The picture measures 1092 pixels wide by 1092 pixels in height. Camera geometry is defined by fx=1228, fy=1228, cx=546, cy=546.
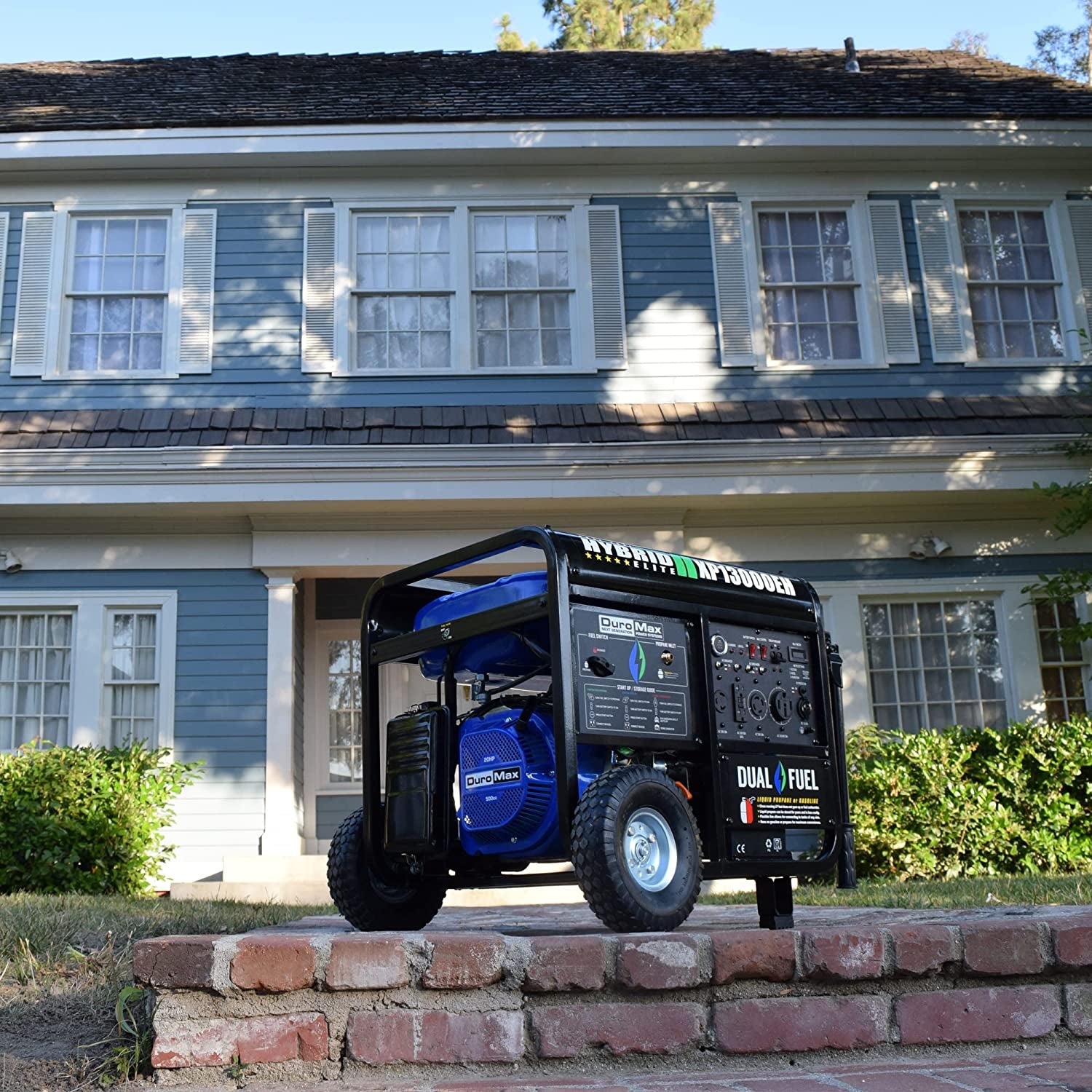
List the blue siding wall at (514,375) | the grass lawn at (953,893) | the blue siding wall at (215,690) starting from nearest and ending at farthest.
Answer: the grass lawn at (953,893) → the blue siding wall at (215,690) → the blue siding wall at (514,375)

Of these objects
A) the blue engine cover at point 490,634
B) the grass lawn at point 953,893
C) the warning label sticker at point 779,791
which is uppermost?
the blue engine cover at point 490,634

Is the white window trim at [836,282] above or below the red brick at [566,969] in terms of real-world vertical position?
above

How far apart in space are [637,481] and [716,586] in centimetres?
592

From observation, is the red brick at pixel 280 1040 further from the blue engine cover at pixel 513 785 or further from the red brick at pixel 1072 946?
the red brick at pixel 1072 946

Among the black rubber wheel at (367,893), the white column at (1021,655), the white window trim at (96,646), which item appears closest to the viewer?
the black rubber wheel at (367,893)

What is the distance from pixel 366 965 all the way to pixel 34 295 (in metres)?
9.54

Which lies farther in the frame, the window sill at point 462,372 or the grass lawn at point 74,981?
the window sill at point 462,372

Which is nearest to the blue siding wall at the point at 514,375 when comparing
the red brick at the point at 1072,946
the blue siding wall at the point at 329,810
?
the blue siding wall at the point at 329,810

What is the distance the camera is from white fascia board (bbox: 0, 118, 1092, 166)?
10703 mm

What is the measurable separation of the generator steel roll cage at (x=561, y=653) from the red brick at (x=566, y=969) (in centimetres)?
57

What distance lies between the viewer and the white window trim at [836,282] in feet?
35.7

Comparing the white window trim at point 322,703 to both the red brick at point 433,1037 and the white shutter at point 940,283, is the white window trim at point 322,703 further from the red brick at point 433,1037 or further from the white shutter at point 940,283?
the red brick at point 433,1037

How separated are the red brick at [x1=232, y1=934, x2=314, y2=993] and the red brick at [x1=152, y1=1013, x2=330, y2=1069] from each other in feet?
0.25

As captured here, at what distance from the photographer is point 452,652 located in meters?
4.06
